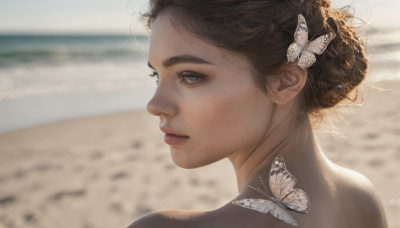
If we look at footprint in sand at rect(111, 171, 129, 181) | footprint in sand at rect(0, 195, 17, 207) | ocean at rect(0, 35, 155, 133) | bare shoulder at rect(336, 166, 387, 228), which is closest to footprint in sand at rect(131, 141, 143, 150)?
footprint in sand at rect(111, 171, 129, 181)

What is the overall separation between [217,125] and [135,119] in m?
7.50

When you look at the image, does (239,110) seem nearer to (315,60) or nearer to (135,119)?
(315,60)

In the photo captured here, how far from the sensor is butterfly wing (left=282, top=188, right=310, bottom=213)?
5.10 ft

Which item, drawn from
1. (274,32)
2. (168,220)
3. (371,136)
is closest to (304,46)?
(274,32)

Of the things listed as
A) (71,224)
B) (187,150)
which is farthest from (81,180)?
(187,150)

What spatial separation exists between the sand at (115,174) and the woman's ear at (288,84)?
2.38 meters

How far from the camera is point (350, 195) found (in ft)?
5.98

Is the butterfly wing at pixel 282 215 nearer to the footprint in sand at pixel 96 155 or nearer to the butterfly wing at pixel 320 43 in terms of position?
the butterfly wing at pixel 320 43

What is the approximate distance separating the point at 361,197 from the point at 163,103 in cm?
91

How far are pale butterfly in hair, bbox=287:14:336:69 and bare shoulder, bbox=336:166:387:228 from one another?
0.48 metres

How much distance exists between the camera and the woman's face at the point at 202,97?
175 cm

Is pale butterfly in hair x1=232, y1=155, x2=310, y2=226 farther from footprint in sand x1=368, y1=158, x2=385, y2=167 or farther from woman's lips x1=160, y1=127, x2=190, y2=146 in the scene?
footprint in sand x1=368, y1=158, x2=385, y2=167

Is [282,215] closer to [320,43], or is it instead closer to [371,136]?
[320,43]

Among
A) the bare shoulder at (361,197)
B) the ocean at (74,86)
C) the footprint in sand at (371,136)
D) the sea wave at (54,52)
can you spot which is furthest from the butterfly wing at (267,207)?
the sea wave at (54,52)
